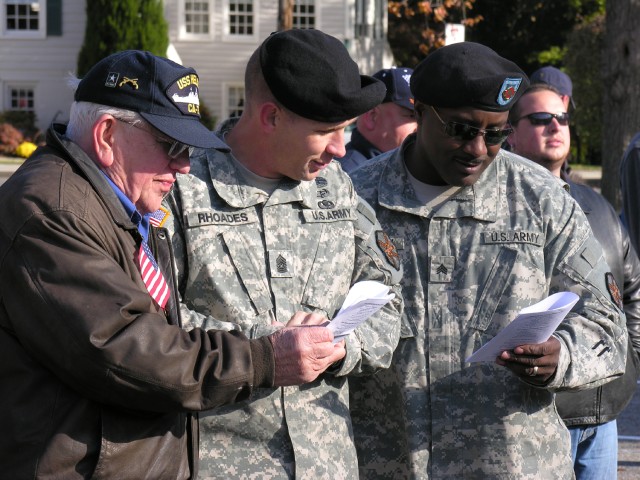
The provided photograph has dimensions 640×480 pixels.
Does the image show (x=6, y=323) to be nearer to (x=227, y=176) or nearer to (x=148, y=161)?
(x=148, y=161)

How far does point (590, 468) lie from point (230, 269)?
7.50ft

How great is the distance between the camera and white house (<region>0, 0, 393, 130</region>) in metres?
30.8

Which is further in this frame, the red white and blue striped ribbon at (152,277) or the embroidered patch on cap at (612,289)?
the embroidered patch on cap at (612,289)

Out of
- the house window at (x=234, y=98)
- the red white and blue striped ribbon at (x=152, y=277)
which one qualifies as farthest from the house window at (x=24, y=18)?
the red white and blue striped ribbon at (x=152, y=277)

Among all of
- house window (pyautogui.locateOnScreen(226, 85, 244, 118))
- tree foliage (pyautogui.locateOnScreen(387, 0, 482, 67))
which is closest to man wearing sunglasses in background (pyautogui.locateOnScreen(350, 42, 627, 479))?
house window (pyautogui.locateOnScreen(226, 85, 244, 118))

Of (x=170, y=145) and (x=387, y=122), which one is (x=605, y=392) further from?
(x=387, y=122)

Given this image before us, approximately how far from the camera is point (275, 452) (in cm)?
323

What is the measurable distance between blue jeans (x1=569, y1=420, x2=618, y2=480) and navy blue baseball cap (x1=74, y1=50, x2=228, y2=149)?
2.57 m

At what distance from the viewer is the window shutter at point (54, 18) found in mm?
30828

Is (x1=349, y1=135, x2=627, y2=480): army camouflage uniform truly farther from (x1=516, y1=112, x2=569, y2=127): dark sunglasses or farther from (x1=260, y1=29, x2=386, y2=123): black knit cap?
(x1=516, y1=112, x2=569, y2=127): dark sunglasses

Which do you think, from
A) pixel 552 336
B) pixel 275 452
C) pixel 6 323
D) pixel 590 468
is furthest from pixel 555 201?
pixel 6 323

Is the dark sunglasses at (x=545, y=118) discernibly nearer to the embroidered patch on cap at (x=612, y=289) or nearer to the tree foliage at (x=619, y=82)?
the embroidered patch on cap at (x=612, y=289)

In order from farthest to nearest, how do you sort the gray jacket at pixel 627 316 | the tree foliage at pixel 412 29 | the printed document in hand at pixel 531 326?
the tree foliage at pixel 412 29, the gray jacket at pixel 627 316, the printed document in hand at pixel 531 326

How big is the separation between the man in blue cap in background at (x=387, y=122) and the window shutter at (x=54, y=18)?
25.4 meters
